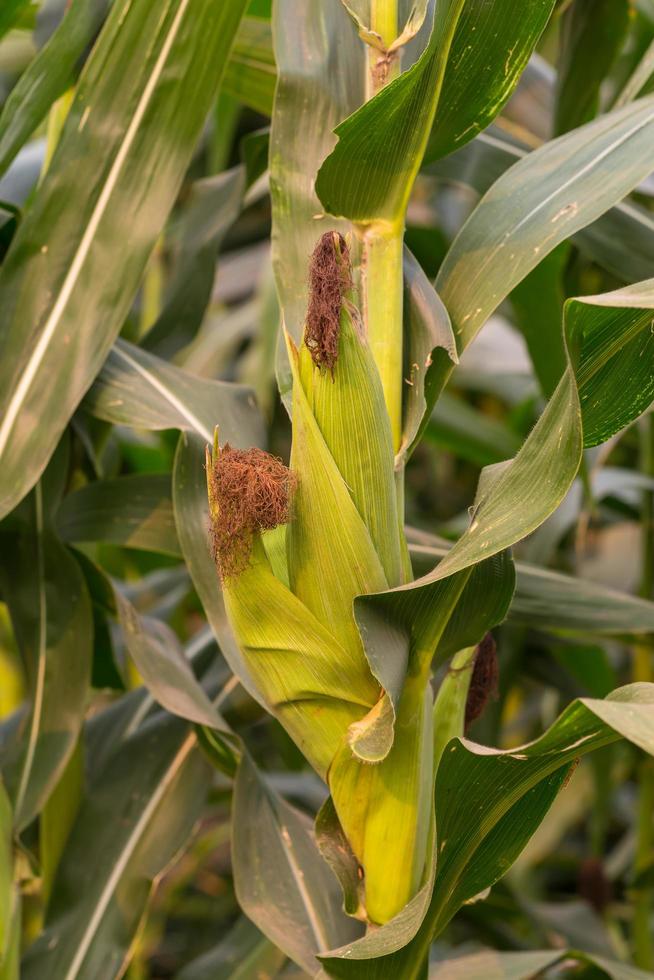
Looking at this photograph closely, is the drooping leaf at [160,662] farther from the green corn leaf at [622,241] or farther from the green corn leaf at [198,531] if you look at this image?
the green corn leaf at [622,241]

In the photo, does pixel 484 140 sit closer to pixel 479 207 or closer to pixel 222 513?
pixel 479 207

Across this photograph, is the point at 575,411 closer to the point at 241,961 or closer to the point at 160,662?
the point at 160,662

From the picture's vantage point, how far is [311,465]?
44cm

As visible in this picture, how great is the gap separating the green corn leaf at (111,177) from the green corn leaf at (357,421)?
0.22 metres

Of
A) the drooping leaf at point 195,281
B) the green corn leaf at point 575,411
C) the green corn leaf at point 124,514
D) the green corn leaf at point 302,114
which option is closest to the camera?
the green corn leaf at point 575,411

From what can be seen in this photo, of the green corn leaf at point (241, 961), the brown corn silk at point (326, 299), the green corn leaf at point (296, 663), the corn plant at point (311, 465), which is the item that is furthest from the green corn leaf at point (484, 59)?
Answer: the green corn leaf at point (241, 961)

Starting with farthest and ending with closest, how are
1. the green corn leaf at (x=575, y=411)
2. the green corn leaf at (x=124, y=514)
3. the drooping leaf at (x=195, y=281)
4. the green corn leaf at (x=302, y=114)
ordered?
the drooping leaf at (x=195, y=281)
the green corn leaf at (x=124, y=514)
the green corn leaf at (x=302, y=114)
the green corn leaf at (x=575, y=411)

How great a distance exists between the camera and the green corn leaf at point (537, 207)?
51 cm

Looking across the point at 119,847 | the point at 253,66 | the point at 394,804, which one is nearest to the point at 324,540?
the point at 394,804

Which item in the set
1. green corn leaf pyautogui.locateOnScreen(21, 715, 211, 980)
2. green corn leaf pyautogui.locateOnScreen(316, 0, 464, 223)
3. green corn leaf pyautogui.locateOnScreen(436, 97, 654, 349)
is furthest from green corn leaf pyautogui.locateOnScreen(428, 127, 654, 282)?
green corn leaf pyautogui.locateOnScreen(21, 715, 211, 980)

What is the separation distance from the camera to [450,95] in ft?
1.73

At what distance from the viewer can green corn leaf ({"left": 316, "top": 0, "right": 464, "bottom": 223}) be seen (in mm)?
454

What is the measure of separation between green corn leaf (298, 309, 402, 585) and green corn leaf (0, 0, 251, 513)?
22 cm

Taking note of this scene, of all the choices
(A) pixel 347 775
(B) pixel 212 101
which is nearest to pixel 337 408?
(A) pixel 347 775
